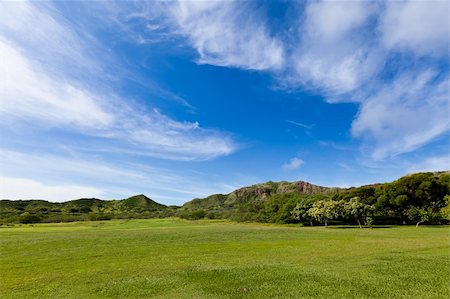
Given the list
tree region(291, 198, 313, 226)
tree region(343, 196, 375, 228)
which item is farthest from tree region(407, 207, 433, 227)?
tree region(291, 198, 313, 226)

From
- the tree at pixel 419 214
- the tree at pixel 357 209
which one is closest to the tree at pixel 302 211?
the tree at pixel 357 209

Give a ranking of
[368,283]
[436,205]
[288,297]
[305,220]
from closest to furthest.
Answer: [288,297] < [368,283] < [436,205] < [305,220]

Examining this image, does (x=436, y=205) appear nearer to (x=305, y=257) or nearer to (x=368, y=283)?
(x=305, y=257)

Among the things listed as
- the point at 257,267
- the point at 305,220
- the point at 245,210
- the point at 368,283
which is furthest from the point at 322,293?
the point at 245,210

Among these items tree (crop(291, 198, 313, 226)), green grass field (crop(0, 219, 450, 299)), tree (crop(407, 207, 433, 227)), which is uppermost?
tree (crop(291, 198, 313, 226))

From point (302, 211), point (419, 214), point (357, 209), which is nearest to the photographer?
point (419, 214)

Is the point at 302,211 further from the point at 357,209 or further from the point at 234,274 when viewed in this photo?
the point at 234,274

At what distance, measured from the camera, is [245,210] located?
520 ft

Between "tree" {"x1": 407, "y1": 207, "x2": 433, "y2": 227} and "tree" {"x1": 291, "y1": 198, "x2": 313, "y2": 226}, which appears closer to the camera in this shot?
"tree" {"x1": 407, "y1": 207, "x2": 433, "y2": 227}

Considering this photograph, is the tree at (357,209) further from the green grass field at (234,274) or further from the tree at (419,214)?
the green grass field at (234,274)

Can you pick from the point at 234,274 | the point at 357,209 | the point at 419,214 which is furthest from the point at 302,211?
the point at 234,274

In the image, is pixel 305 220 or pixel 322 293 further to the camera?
pixel 305 220

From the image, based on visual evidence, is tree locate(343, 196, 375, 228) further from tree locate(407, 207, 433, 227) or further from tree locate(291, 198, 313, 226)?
tree locate(291, 198, 313, 226)

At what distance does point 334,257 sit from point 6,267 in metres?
34.6
